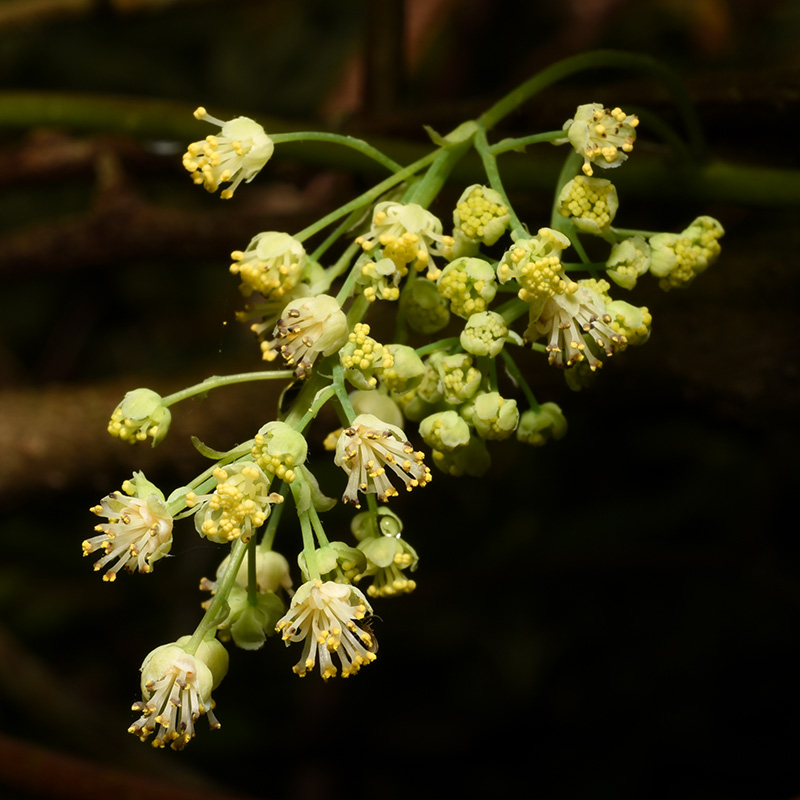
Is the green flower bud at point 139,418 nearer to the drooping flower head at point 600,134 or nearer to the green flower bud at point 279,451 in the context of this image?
the green flower bud at point 279,451

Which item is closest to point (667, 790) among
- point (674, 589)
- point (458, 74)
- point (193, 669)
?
point (674, 589)

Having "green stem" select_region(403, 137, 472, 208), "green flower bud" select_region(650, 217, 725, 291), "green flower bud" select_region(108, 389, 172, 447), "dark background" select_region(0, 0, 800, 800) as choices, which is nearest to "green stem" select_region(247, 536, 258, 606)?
"green flower bud" select_region(108, 389, 172, 447)

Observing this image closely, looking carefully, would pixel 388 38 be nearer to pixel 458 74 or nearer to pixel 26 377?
pixel 458 74

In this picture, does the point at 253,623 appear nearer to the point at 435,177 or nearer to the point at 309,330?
the point at 309,330

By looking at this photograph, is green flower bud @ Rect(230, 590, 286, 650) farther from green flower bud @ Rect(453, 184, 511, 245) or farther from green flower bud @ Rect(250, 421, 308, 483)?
green flower bud @ Rect(453, 184, 511, 245)

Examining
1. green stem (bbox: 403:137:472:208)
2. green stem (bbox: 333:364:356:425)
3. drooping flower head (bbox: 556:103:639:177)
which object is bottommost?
green stem (bbox: 333:364:356:425)

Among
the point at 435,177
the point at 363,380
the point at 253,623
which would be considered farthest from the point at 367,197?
the point at 253,623
